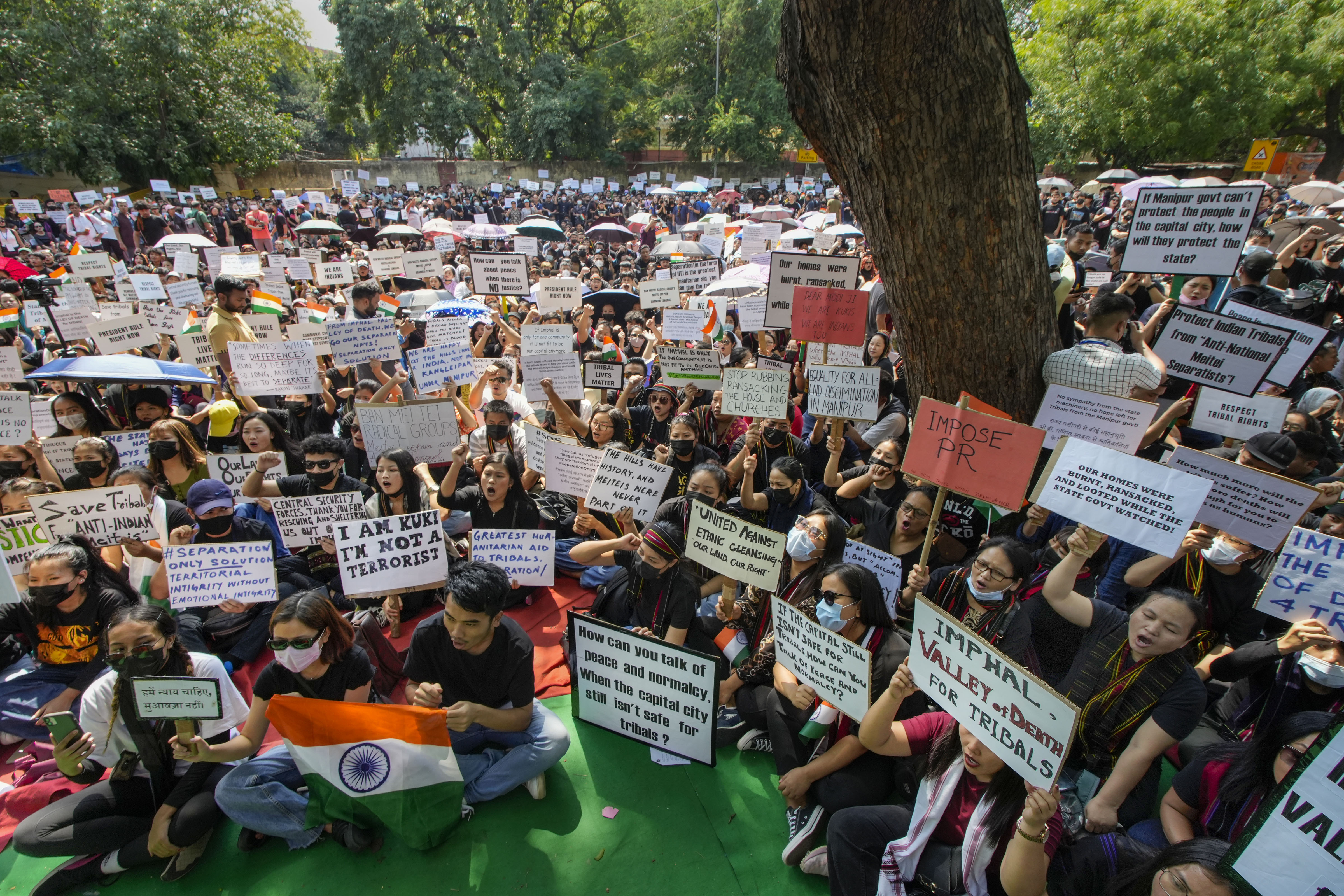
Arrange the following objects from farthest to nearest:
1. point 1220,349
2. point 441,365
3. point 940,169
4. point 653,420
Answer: point 441,365 → point 653,420 → point 1220,349 → point 940,169

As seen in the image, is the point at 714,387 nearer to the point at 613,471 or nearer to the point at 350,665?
the point at 613,471

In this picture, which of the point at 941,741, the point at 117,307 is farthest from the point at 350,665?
the point at 117,307

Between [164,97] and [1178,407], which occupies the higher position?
[164,97]

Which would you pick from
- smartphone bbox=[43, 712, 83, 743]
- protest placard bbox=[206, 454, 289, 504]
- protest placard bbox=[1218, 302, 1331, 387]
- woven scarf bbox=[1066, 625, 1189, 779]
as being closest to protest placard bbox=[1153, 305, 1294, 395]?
protest placard bbox=[1218, 302, 1331, 387]

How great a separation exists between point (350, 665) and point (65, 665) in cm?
205

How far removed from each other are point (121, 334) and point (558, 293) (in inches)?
203

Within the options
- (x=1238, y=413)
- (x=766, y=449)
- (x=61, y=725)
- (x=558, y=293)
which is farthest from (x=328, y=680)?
(x=558, y=293)

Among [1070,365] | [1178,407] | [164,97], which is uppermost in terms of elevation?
[164,97]

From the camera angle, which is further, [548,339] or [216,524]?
[548,339]

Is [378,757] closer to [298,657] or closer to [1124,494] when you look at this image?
[298,657]

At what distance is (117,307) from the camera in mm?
9297

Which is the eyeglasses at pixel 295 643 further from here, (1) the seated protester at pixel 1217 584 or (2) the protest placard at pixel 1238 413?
(2) the protest placard at pixel 1238 413

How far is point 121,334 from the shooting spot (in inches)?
318

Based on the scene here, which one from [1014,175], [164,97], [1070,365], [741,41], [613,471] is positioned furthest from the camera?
[741,41]
